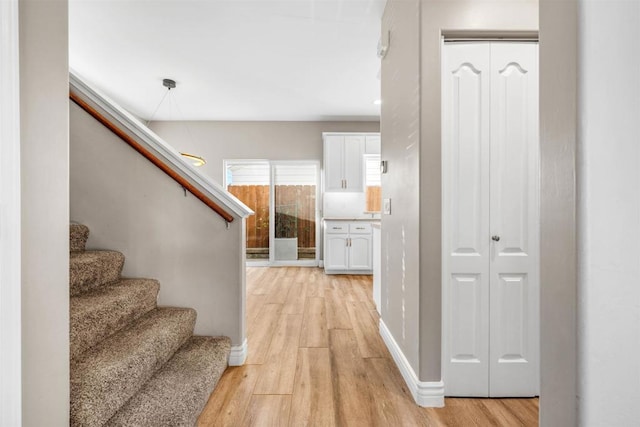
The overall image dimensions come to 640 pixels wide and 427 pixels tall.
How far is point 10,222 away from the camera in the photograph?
0.74 m

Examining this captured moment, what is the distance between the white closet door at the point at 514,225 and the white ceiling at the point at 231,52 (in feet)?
4.70

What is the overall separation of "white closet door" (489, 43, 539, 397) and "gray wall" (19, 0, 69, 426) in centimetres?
199

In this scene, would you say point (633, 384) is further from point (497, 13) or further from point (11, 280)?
point (497, 13)

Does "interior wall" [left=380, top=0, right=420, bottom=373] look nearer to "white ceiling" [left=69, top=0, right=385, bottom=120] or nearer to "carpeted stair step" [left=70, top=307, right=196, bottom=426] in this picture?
"white ceiling" [left=69, top=0, right=385, bottom=120]

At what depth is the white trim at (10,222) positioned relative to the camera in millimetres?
729

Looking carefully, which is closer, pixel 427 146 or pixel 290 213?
pixel 427 146

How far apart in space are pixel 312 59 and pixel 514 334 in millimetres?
3277

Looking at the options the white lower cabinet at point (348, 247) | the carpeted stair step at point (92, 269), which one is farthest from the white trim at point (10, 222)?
the white lower cabinet at point (348, 247)

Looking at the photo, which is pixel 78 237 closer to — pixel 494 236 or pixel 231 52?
pixel 231 52

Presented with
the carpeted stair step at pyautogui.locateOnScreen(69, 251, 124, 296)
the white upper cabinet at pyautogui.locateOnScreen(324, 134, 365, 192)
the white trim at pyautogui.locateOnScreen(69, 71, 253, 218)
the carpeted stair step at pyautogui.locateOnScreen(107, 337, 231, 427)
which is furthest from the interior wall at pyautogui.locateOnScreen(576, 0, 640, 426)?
the white upper cabinet at pyautogui.locateOnScreen(324, 134, 365, 192)

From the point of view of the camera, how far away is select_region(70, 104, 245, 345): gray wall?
2.09m

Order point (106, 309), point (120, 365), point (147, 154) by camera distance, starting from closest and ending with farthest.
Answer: point (120, 365) < point (106, 309) < point (147, 154)

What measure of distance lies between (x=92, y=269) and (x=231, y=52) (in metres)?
2.67

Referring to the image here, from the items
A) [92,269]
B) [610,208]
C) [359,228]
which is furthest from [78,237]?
[359,228]
